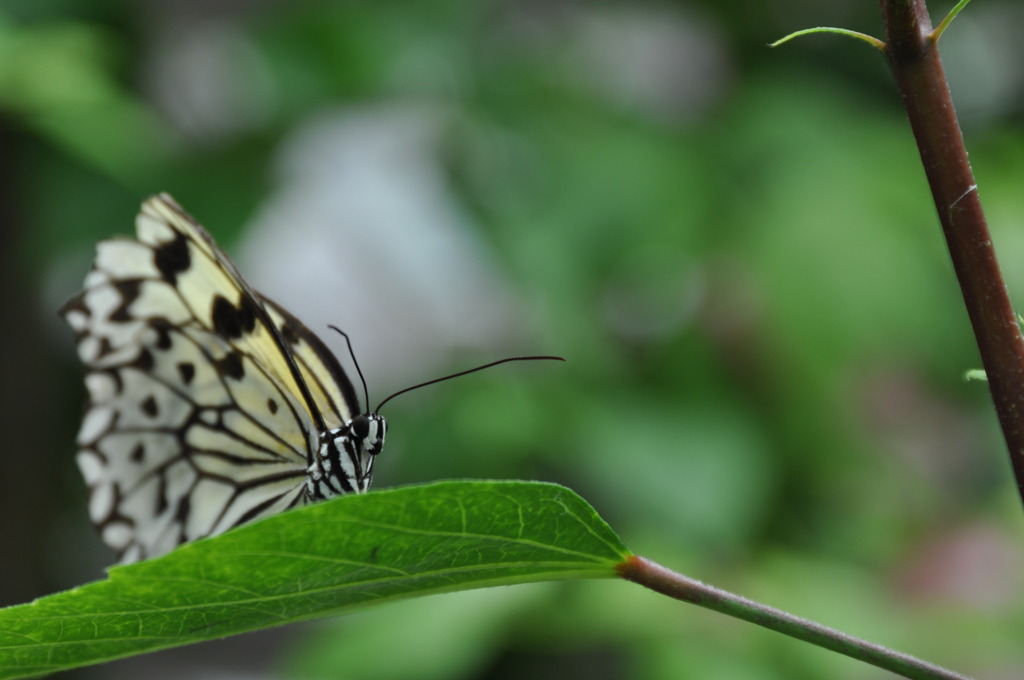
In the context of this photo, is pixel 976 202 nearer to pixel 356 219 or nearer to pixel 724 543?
pixel 724 543

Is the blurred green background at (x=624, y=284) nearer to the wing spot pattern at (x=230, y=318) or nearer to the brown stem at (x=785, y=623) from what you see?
the wing spot pattern at (x=230, y=318)

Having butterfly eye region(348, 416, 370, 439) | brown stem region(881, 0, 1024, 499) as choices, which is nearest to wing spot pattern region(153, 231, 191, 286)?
butterfly eye region(348, 416, 370, 439)

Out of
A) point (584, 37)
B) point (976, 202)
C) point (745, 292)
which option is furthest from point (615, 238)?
point (976, 202)

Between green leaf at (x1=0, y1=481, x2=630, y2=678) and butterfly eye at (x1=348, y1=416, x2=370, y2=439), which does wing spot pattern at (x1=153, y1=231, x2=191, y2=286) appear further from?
green leaf at (x1=0, y1=481, x2=630, y2=678)

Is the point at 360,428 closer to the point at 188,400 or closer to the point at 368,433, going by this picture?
the point at 368,433

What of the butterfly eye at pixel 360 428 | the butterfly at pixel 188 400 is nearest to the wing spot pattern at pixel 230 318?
the butterfly at pixel 188 400

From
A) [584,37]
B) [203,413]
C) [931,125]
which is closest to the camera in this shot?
[931,125]

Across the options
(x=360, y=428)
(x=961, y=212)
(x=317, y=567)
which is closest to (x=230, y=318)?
(x=360, y=428)
